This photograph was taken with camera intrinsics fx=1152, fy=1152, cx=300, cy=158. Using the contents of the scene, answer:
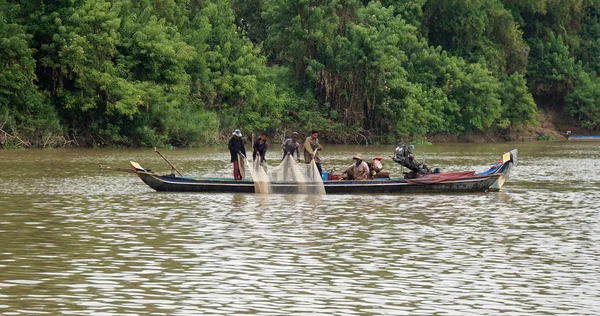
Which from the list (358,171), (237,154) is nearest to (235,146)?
(237,154)

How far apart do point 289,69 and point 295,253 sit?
57151 millimetres

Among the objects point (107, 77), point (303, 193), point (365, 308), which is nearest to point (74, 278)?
point (365, 308)

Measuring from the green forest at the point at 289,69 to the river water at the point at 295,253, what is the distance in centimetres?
2512

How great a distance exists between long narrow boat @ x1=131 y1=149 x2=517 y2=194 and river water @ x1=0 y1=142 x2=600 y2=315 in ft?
1.17

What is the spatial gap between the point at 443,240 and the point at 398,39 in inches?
2160

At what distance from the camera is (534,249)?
18.0 metres

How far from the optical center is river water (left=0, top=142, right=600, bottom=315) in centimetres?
1333

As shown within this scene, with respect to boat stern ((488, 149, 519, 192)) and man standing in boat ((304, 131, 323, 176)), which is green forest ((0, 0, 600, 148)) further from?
boat stern ((488, 149, 519, 192))

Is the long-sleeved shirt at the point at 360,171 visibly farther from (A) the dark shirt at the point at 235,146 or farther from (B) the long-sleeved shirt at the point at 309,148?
(A) the dark shirt at the point at 235,146

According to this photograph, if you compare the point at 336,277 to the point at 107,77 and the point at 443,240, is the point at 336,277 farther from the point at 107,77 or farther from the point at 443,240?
the point at 107,77

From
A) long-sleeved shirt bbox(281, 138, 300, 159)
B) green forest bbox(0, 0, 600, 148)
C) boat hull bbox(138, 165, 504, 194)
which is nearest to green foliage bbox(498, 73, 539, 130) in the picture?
green forest bbox(0, 0, 600, 148)

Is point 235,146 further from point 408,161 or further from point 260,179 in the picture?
point 408,161

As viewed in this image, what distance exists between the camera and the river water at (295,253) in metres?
13.3

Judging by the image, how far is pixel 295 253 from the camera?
56.7 feet
